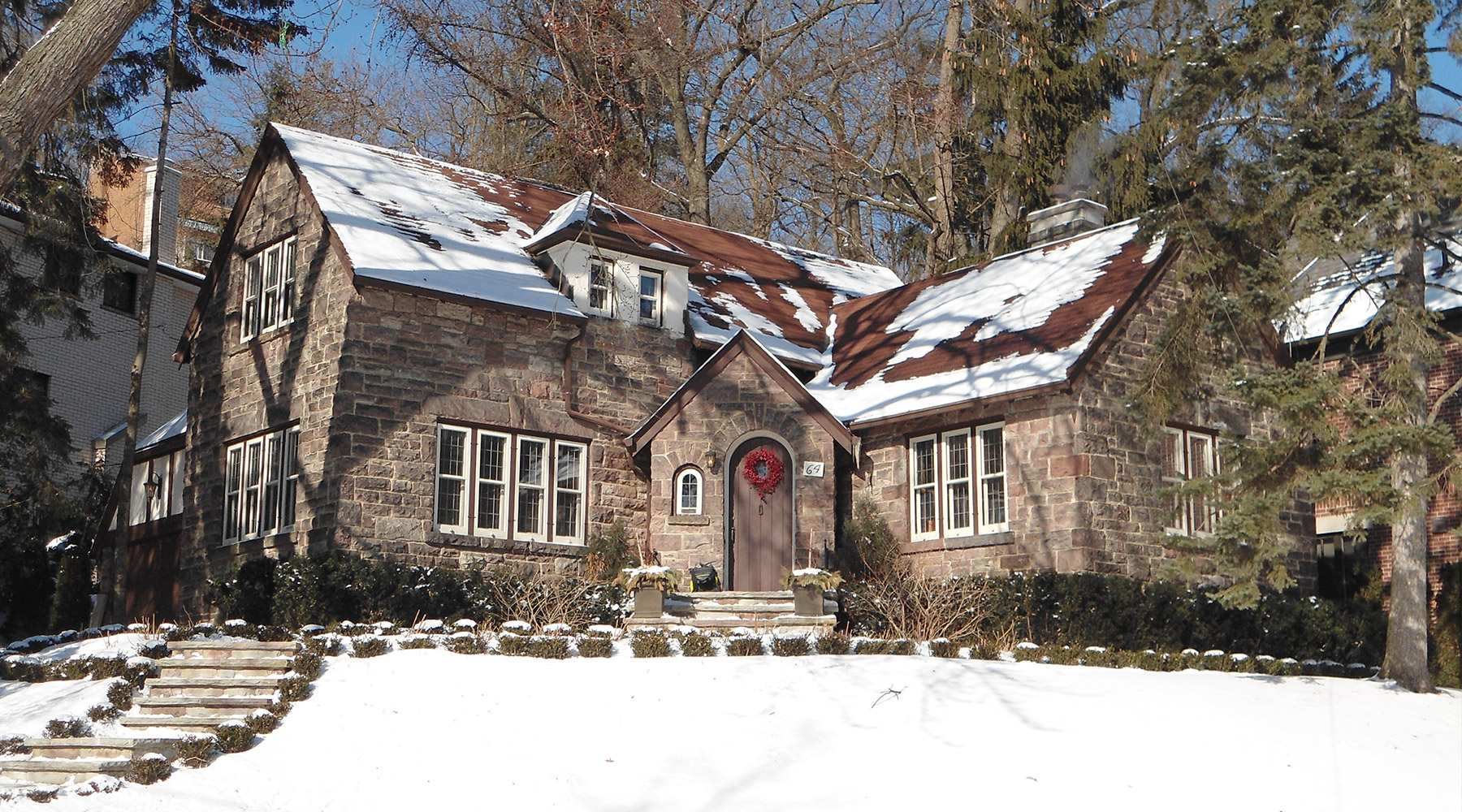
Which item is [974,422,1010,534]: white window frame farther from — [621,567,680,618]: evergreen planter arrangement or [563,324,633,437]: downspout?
[563,324,633,437]: downspout

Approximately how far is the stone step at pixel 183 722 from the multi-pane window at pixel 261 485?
21.3ft

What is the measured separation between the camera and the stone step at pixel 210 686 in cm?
1458

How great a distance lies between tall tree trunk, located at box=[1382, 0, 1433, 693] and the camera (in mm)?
17000

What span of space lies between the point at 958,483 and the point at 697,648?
20.6ft

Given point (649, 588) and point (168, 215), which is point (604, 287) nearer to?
point (649, 588)

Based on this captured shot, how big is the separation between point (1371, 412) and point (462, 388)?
38.8 feet

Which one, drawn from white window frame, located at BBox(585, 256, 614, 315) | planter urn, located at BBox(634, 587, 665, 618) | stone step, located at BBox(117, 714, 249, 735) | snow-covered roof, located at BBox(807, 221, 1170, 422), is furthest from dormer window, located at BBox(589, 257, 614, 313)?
stone step, located at BBox(117, 714, 249, 735)

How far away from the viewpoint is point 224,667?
15.3 m

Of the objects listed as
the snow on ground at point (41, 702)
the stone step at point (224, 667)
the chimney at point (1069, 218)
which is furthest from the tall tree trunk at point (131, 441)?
the chimney at point (1069, 218)

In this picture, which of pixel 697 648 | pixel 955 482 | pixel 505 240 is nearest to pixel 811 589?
pixel 697 648

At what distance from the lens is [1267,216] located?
1830 cm

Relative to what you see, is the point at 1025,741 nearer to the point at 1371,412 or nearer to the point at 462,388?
the point at 1371,412

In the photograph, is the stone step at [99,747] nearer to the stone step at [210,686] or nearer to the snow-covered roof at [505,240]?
the stone step at [210,686]

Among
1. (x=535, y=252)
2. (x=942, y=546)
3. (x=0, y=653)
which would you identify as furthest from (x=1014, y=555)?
(x=0, y=653)
